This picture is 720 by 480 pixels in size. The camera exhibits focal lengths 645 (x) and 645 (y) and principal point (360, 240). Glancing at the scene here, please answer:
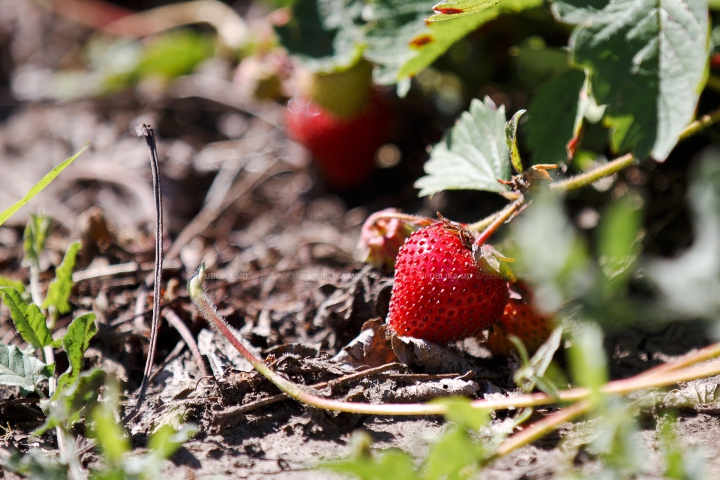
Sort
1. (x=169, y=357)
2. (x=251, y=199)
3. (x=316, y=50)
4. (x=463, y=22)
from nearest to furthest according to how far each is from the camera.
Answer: (x=169, y=357)
(x=463, y=22)
(x=316, y=50)
(x=251, y=199)

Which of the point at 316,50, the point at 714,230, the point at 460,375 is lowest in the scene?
the point at 460,375

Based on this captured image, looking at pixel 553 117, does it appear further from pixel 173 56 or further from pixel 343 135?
pixel 173 56

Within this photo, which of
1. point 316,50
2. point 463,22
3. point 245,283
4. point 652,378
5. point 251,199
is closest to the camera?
point 652,378

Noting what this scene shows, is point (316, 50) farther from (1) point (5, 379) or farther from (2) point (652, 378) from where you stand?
(2) point (652, 378)

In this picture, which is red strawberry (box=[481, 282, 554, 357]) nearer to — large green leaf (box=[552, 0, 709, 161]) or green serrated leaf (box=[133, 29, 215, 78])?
large green leaf (box=[552, 0, 709, 161])

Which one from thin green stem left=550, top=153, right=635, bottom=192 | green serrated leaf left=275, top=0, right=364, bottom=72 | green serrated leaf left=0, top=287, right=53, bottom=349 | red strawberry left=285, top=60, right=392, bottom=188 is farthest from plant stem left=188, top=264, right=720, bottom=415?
red strawberry left=285, top=60, right=392, bottom=188

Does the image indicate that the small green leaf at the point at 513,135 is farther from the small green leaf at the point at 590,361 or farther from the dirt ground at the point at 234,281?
the small green leaf at the point at 590,361

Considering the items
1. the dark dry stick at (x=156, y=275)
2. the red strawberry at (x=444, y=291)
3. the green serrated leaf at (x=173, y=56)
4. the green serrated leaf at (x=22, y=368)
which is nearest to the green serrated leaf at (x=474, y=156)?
the red strawberry at (x=444, y=291)

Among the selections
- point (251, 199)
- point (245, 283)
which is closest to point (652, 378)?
point (245, 283)
